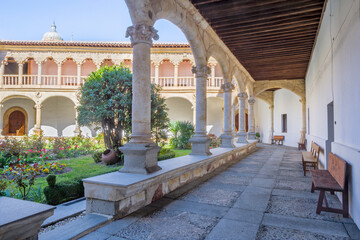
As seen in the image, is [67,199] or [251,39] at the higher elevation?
[251,39]

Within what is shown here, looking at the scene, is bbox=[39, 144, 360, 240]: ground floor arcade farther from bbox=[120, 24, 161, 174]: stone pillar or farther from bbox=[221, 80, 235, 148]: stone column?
bbox=[221, 80, 235, 148]: stone column

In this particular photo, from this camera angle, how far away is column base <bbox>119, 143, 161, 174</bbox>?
3244 mm

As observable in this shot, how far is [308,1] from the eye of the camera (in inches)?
192

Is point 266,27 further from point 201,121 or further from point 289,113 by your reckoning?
point 289,113

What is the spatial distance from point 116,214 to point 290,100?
14.6 m

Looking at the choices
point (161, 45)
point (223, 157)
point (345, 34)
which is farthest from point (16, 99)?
point (345, 34)

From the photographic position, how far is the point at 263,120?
18.6 metres

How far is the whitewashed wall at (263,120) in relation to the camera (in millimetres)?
17734

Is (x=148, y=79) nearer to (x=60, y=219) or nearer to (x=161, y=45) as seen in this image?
(x=60, y=219)

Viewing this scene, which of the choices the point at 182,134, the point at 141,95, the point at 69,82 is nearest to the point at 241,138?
the point at 182,134

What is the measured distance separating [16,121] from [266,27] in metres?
18.4

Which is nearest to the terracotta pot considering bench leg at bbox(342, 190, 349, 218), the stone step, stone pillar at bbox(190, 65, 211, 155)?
stone pillar at bbox(190, 65, 211, 155)

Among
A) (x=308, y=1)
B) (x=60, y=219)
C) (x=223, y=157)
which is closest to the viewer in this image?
(x=60, y=219)

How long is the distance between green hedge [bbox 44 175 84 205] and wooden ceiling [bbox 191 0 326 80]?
4103mm
